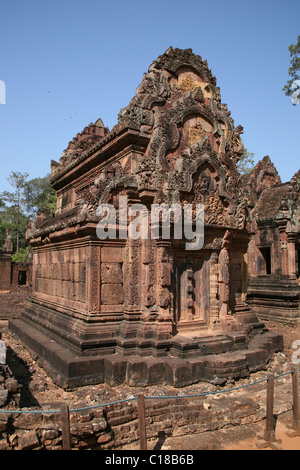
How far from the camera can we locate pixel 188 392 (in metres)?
5.94

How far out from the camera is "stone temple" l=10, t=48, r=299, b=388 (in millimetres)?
6651

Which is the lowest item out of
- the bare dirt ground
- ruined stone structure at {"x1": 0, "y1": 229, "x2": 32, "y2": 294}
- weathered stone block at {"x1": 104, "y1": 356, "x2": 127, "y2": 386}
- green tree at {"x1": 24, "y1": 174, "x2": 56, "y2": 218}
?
the bare dirt ground

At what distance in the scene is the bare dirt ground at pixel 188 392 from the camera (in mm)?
4766

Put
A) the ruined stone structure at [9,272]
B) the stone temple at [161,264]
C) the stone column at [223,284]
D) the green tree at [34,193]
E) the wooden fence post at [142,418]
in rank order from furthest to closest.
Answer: the green tree at [34,193] → the ruined stone structure at [9,272] → the stone column at [223,284] → the stone temple at [161,264] → the wooden fence post at [142,418]

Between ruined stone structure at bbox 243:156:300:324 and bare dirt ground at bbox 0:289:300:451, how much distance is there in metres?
5.60

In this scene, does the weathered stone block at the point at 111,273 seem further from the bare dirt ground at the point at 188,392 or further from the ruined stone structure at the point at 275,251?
the ruined stone structure at the point at 275,251

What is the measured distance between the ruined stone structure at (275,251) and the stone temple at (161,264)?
606 centimetres

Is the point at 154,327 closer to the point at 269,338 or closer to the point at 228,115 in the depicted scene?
the point at 269,338

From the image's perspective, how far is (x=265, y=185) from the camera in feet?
56.0

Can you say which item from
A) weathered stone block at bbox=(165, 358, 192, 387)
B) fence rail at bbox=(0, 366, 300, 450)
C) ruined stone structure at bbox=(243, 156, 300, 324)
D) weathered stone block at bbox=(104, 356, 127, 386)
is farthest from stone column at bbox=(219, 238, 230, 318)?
ruined stone structure at bbox=(243, 156, 300, 324)

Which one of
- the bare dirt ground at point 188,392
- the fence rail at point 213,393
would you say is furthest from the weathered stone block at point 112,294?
the fence rail at point 213,393

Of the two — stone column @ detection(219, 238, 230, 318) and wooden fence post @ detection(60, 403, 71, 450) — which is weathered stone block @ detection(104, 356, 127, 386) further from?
stone column @ detection(219, 238, 230, 318)

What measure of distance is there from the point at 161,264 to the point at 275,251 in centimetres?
950

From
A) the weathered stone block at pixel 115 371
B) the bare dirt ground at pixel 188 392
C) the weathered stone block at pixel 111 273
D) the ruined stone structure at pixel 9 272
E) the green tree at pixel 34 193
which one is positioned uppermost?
the green tree at pixel 34 193
